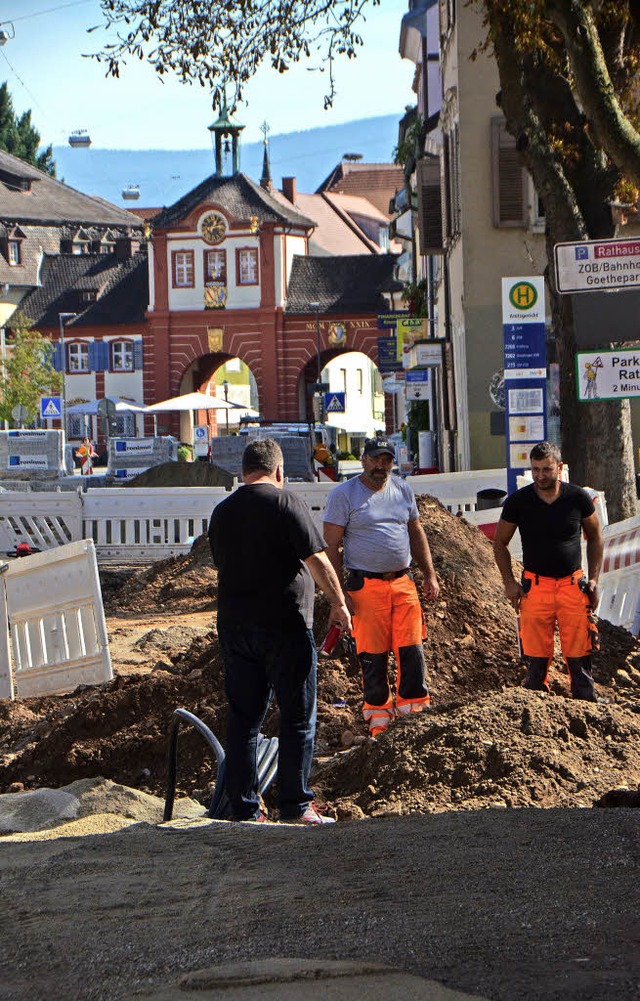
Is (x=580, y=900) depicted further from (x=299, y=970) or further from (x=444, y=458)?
(x=444, y=458)

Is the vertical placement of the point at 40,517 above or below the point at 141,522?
above

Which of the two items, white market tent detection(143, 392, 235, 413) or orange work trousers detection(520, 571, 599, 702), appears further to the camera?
white market tent detection(143, 392, 235, 413)

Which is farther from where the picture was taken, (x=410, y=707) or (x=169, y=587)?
(x=169, y=587)

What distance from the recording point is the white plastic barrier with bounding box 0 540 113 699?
12.3 metres

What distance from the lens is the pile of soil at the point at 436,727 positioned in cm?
811

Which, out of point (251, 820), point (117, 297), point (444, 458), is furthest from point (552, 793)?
point (117, 297)

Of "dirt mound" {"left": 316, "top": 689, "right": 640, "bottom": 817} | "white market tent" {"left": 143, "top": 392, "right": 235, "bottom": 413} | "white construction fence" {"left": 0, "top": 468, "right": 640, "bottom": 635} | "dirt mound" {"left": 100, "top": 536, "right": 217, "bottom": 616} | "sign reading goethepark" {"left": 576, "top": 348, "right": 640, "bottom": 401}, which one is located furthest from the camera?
"white market tent" {"left": 143, "top": 392, "right": 235, "bottom": 413}

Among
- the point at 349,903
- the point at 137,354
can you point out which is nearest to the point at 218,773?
the point at 349,903

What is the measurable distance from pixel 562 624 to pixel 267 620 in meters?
2.80

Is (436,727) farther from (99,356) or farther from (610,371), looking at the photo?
(99,356)

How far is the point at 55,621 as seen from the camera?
41.0 ft

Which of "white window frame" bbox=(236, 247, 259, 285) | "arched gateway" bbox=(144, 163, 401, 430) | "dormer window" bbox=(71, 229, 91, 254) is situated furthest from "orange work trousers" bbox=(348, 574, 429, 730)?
"dormer window" bbox=(71, 229, 91, 254)

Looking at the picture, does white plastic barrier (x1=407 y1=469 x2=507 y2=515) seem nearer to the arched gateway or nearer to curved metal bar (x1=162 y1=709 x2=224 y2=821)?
curved metal bar (x1=162 y1=709 x2=224 y2=821)

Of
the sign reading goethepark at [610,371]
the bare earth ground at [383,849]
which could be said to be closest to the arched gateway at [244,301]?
the sign reading goethepark at [610,371]
